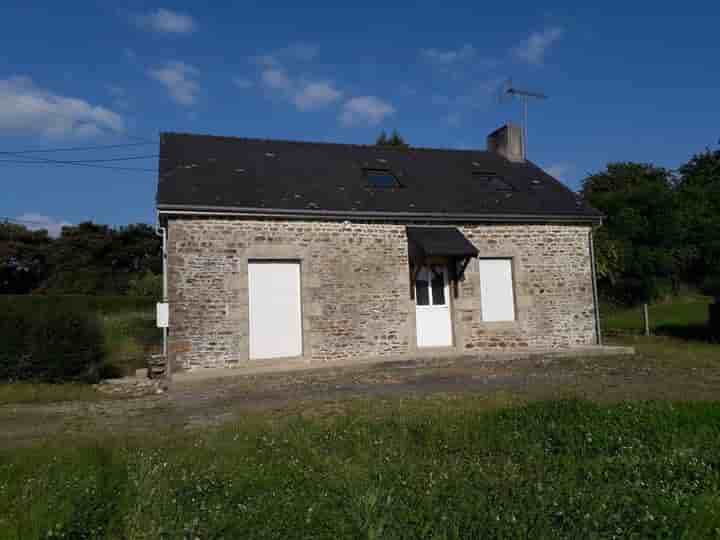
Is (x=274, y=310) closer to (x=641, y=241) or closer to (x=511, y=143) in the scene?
(x=511, y=143)

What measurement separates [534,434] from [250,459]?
255 cm

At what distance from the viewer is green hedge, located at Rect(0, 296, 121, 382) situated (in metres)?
8.73

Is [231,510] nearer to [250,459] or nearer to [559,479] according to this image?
[250,459]

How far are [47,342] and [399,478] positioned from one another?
765cm

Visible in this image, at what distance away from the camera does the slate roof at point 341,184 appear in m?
10.4

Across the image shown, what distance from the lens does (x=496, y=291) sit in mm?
11773

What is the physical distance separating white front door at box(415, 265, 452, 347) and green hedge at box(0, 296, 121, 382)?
6.43 m

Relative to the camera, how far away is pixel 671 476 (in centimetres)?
382

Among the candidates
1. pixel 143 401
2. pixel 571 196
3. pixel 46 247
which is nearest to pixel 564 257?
pixel 571 196

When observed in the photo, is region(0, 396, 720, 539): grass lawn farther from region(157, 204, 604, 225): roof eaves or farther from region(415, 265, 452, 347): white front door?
region(415, 265, 452, 347): white front door

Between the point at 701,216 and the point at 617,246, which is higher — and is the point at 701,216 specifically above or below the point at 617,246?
above

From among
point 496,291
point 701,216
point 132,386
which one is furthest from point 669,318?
point 132,386

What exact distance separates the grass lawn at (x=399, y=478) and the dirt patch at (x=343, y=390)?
40.3 inches

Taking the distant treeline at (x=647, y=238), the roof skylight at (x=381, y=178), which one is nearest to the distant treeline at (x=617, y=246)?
the distant treeline at (x=647, y=238)
